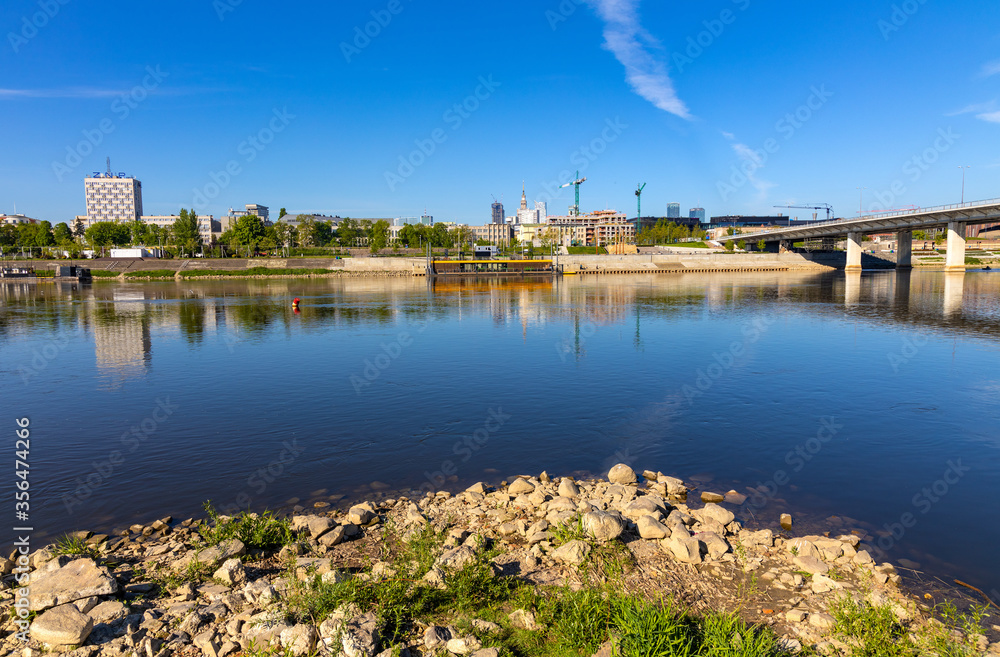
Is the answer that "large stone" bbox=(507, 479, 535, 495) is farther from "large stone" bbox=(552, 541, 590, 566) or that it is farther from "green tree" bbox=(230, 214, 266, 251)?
"green tree" bbox=(230, 214, 266, 251)

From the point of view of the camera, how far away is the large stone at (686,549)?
10.5m

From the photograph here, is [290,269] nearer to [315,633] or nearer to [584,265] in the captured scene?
[584,265]

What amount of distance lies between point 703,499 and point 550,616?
657cm

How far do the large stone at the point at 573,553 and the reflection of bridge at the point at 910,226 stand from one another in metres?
120

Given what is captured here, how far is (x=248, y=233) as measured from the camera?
172750mm

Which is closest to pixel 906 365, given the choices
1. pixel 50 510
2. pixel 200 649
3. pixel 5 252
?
pixel 200 649

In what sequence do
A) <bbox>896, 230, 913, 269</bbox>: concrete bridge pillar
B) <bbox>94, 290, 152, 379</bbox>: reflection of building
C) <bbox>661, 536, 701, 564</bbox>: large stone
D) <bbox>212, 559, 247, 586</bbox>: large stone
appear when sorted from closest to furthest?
<bbox>212, 559, 247, 586</bbox>: large stone, <bbox>661, 536, 701, 564</bbox>: large stone, <bbox>94, 290, 152, 379</bbox>: reflection of building, <bbox>896, 230, 913, 269</bbox>: concrete bridge pillar

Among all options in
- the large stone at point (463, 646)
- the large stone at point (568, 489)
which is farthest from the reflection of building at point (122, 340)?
the large stone at point (463, 646)

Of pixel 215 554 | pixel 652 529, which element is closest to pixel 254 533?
pixel 215 554

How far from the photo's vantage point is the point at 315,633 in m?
8.16

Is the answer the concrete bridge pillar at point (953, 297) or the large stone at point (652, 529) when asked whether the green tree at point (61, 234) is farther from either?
the large stone at point (652, 529)

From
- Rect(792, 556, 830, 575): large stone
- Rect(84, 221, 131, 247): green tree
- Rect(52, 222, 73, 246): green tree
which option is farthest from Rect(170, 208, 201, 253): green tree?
Rect(792, 556, 830, 575): large stone

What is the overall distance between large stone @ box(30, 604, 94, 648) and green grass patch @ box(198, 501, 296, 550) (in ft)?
9.37

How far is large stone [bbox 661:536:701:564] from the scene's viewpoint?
10.5 metres
